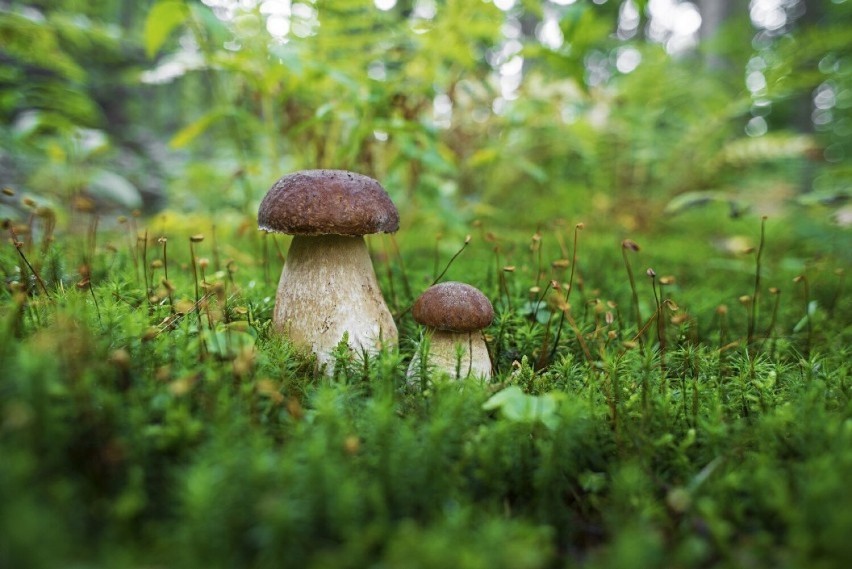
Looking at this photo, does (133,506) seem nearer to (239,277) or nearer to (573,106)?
(239,277)

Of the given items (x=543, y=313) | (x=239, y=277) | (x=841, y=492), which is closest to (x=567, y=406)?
(x=841, y=492)

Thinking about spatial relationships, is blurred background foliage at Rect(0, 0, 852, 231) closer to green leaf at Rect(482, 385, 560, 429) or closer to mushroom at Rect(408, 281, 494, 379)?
mushroom at Rect(408, 281, 494, 379)

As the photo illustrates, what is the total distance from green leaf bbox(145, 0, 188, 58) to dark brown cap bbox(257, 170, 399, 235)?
1.73 m

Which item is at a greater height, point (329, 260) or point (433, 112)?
point (433, 112)

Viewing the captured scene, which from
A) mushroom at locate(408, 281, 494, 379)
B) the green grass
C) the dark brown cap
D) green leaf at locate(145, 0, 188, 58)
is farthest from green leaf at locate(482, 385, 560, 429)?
green leaf at locate(145, 0, 188, 58)

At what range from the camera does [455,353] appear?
250 centimetres

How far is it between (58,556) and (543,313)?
8.03 feet

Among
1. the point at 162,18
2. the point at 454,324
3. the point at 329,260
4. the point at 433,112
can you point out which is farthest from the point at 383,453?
the point at 433,112

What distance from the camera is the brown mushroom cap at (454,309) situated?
2.37 metres

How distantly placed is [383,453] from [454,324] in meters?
1.02

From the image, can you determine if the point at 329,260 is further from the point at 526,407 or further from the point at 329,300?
the point at 526,407

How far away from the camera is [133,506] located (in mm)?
1135

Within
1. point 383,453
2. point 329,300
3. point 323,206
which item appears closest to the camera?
point 383,453

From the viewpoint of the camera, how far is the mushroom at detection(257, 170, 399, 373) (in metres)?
2.31
